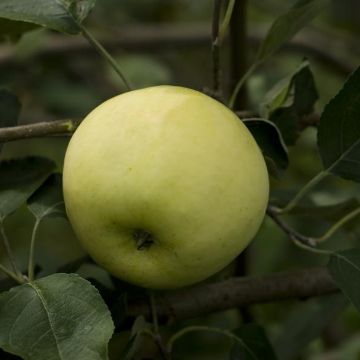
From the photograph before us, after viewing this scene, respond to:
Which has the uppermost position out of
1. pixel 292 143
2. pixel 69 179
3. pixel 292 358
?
pixel 69 179

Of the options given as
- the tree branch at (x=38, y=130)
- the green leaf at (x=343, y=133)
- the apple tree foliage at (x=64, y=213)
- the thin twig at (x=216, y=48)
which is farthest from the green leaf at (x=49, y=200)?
the green leaf at (x=343, y=133)

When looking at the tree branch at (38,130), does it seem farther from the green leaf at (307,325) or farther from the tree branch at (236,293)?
the green leaf at (307,325)

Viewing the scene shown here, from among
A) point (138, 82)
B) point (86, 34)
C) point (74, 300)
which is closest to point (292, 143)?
point (86, 34)

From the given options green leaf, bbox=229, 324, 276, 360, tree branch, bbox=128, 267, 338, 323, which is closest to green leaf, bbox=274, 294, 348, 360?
tree branch, bbox=128, 267, 338, 323

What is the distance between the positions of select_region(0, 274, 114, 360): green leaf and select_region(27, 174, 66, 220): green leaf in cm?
16

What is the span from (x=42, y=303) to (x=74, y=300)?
4 cm

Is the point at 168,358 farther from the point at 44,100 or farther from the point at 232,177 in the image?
the point at 44,100

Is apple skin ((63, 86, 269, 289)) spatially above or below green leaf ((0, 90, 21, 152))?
above

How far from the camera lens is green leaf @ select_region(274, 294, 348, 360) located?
1521 millimetres

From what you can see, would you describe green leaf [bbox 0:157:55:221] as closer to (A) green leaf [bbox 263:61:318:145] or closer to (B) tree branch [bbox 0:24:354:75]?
(A) green leaf [bbox 263:61:318:145]

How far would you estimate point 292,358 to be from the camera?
1.54 meters

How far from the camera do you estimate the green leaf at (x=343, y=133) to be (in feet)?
3.16

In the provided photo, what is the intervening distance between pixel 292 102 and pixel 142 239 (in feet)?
1.12

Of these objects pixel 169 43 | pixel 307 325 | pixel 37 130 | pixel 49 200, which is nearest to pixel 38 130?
pixel 37 130
